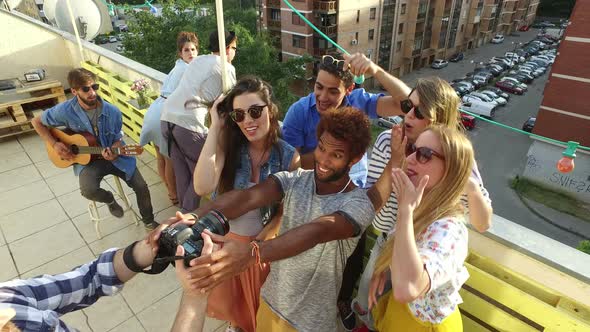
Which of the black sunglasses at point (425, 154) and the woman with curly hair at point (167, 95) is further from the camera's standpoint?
the woman with curly hair at point (167, 95)

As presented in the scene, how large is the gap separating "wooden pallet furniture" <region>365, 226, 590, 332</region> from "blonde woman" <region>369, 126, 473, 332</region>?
0.35 m

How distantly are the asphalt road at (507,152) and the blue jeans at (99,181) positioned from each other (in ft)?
51.9

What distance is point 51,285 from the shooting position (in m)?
1.48

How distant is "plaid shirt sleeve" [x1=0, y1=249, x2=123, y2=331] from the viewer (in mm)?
1275

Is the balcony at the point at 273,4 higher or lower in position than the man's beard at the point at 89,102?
lower

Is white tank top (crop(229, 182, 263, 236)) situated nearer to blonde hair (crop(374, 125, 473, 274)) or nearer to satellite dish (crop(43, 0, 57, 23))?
blonde hair (crop(374, 125, 473, 274))

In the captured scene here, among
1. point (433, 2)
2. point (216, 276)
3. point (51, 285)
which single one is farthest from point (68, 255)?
point (433, 2)

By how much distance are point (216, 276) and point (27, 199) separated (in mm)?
4324

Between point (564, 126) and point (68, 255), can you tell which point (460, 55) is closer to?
point (564, 126)

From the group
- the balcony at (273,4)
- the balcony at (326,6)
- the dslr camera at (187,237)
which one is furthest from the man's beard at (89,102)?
the balcony at (273,4)

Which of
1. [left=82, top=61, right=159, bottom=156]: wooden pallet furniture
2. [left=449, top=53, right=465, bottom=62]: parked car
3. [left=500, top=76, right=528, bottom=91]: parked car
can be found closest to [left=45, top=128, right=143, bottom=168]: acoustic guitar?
[left=82, top=61, right=159, bottom=156]: wooden pallet furniture

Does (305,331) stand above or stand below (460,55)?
above

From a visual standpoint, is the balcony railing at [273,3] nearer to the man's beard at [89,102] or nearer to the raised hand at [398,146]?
the man's beard at [89,102]

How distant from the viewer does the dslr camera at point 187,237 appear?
1369mm
